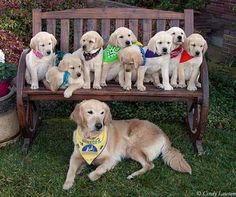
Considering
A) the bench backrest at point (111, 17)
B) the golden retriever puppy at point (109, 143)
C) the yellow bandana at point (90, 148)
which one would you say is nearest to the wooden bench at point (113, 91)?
the bench backrest at point (111, 17)

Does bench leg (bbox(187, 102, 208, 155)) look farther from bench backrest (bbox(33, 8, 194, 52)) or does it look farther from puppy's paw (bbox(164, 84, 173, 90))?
bench backrest (bbox(33, 8, 194, 52))

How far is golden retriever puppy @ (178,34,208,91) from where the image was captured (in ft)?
14.1

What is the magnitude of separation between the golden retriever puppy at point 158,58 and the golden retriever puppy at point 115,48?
0.24 metres

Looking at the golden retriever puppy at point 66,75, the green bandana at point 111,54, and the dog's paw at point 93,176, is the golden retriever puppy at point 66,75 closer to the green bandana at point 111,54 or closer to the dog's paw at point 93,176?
the green bandana at point 111,54

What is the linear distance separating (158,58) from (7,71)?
1.67 m

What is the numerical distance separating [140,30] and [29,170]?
2.67 m

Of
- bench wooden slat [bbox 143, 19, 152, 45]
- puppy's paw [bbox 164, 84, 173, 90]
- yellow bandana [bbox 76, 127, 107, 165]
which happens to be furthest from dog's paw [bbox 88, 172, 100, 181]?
bench wooden slat [bbox 143, 19, 152, 45]

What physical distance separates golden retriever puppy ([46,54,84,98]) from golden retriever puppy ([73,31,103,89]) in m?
0.09

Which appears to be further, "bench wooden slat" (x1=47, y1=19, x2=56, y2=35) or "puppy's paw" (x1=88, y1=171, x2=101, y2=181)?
"bench wooden slat" (x1=47, y1=19, x2=56, y2=35)

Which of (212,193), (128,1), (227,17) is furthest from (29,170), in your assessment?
(227,17)

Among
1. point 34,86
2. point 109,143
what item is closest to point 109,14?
point 34,86

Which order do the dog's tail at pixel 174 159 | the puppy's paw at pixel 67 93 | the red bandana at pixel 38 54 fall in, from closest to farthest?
the dog's tail at pixel 174 159
the puppy's paw at pixel 67 93
the red bandana at pixel 38 54

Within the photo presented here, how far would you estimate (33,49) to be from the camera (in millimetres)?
4293

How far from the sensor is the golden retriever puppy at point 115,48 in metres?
4.34
